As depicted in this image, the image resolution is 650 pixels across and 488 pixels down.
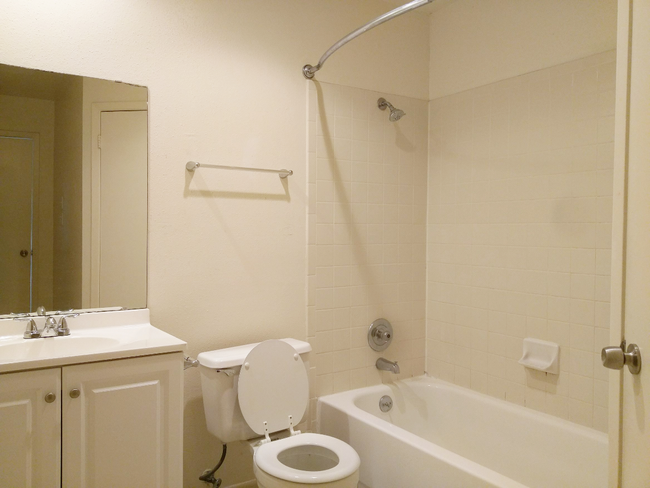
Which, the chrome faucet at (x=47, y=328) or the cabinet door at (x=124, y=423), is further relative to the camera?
the chrome faucet at (x=47, y=328)

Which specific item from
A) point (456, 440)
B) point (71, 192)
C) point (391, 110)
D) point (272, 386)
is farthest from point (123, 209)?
point (456, 440)

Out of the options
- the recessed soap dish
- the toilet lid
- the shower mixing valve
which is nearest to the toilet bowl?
the toilet lid

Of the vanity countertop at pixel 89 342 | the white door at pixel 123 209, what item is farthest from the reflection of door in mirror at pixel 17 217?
the white door at pixel 123 209

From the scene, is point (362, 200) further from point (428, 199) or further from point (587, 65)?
point (587, 65)

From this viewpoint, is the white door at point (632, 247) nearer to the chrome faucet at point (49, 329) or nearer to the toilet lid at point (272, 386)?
the toilet lid at point (272, 386)

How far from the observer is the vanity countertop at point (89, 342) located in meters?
1.51

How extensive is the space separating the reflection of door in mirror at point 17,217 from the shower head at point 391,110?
67.3 inches

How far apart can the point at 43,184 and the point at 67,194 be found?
89mm

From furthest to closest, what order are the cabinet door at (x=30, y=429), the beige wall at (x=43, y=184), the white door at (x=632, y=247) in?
the beige wall at (x=43, y=184), the cabinet door at (x=30, y=429), the white door at (x=632, y=247)

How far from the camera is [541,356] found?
241 cm

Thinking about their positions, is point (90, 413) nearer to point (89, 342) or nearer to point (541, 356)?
point (89, 342)

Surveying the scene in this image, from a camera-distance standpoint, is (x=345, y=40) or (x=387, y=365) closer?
(x=345, y=40)

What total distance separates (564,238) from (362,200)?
1.04m

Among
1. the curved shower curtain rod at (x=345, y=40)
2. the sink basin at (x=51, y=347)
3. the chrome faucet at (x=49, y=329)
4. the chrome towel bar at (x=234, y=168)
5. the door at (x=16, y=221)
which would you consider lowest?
the sink basin at (x=51, y=347)
